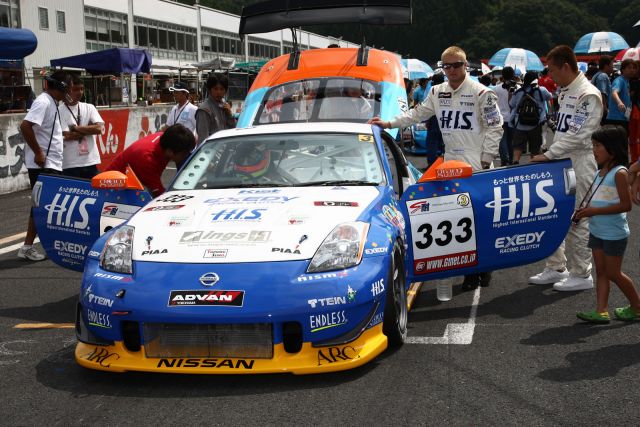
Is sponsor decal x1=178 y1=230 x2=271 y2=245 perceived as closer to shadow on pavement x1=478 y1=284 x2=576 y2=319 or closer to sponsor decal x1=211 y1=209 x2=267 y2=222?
sponsor decal x1=211 y1=209 x2=267 y2=222

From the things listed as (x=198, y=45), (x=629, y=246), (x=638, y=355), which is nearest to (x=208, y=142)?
(x=638, y=355)

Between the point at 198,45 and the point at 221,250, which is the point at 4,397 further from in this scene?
the point at 198,45

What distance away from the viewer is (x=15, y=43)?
16.3m

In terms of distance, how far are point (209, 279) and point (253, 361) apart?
1.55 ft

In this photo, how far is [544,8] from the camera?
11188 cm

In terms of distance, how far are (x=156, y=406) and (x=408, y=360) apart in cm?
144

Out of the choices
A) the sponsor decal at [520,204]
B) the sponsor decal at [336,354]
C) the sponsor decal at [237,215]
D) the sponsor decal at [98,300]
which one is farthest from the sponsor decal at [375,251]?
the sponsor decal at [98,300]

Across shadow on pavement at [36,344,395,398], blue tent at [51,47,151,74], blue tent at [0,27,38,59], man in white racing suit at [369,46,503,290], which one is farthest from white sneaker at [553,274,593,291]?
blue tent at [51,47,151,74]

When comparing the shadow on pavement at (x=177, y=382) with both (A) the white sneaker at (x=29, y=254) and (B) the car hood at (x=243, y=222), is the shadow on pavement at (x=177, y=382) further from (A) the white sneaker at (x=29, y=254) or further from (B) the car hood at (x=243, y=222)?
(A) the white sneaker at (x=29, y=254)

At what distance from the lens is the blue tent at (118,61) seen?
2352 centimetres

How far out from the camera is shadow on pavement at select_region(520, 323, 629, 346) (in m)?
5.12

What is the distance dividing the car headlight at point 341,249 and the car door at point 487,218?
92cm

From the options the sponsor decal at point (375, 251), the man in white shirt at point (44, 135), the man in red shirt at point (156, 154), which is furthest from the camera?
the man in white shirt at point (44, 135)

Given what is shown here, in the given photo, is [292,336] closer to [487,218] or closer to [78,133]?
[487,218]
